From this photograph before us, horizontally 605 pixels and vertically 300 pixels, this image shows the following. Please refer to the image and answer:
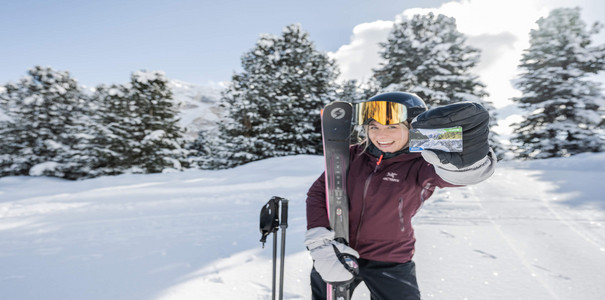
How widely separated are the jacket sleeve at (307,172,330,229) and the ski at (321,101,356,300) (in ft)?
0.16

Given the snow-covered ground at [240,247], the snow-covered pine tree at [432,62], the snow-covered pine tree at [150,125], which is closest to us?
the snow-covered ground at [240,247]

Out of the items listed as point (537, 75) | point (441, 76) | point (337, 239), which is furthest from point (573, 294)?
point (537, 75)

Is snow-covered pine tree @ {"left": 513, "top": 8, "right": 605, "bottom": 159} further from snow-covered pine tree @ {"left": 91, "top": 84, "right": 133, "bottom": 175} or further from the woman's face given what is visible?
snow-covered pine tree @ {"left": 91, "top": 84, "right": 133, "bottom": 175}

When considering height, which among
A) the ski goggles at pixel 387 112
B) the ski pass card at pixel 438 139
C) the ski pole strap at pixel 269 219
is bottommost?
the ski pole strap at pixel 269 219

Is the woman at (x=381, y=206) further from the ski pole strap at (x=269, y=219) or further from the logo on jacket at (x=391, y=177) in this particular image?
the ski pole strap at (x=269, y=219)

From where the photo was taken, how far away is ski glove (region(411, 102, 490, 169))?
3.94 ft

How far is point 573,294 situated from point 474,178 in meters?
2.25

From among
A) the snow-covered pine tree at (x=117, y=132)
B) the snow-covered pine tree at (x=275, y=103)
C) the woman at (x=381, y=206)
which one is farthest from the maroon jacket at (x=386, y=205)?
the snow-covered pine tree at (x=117, y=132)

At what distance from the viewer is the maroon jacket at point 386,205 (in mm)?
1572

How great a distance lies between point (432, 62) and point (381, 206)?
17065 millimetres

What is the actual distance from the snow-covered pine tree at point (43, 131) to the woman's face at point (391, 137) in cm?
2398

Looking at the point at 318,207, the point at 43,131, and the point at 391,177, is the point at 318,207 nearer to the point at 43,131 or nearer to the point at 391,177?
the point at 391,177

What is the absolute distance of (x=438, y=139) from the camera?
1.24 m

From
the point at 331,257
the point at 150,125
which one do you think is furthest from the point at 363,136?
the point at 150,125
